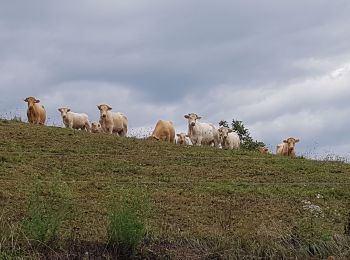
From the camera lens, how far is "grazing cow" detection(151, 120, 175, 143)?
28.5 meters

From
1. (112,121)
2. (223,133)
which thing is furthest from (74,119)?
(223,133)

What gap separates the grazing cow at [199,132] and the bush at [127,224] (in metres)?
20.4

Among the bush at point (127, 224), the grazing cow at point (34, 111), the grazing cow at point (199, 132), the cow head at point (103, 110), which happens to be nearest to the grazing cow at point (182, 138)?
the grazing cow at point (199, 132)

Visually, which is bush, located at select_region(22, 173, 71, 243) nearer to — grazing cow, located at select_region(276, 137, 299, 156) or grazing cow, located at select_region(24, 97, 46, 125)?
grazing cow, located at select_region(24, 97, 46, 125)

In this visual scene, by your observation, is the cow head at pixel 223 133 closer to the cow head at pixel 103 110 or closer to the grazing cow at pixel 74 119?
the cow head at pixel 103 110

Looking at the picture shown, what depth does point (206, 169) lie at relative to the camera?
1711 cm

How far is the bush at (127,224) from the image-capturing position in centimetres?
869

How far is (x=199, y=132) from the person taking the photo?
97.5 feet

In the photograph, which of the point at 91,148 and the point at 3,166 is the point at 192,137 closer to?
the point at 91,148

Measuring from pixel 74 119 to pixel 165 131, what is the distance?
5863 millimetres

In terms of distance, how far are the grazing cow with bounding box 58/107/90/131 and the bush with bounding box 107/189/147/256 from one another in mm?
23285

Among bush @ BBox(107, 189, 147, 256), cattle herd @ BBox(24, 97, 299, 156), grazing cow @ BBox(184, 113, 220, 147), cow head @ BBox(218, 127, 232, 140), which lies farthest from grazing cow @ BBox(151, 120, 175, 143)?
bush @ BBox(107, 189, 147, 256)

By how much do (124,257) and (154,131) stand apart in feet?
65.6

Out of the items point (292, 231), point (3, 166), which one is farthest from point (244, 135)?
point (292, 231)
